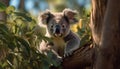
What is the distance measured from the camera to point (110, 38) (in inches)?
162

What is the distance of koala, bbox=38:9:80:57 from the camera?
5.66m

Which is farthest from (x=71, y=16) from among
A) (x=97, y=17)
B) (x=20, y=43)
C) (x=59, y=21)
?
(x=97, y=17)

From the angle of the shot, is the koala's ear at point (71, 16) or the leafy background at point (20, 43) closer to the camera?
the leafy background at point (20, 43)

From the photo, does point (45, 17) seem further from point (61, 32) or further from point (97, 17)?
point (97, 17)

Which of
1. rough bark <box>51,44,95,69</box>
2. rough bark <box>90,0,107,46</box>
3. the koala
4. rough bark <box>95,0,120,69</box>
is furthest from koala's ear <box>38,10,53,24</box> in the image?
rough bark <box>95,0,120,69</box>

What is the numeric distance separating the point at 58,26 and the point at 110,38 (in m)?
1.94

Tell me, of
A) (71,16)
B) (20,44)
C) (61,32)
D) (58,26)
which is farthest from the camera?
(71,16)

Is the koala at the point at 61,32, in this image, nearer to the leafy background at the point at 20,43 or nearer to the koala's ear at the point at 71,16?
the koala's ear at the point at 71,16

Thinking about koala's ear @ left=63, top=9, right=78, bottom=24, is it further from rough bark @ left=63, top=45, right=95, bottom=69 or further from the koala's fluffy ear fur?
rough bark @ left=63, top=45, right=95, bottom=69

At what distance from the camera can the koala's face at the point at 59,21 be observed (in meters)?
5.91

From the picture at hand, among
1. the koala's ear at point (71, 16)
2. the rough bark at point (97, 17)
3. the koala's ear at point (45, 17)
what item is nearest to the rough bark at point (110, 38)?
the rough bark at point (97, 17)

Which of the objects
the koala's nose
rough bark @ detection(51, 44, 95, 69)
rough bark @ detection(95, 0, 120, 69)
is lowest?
rough bark @ detection(51, 44, 95, 69)

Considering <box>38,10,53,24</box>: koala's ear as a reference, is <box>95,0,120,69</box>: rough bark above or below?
above

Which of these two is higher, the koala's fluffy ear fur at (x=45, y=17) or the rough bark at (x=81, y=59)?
the koala's fluffy ear fur at (x=45, y=17)
